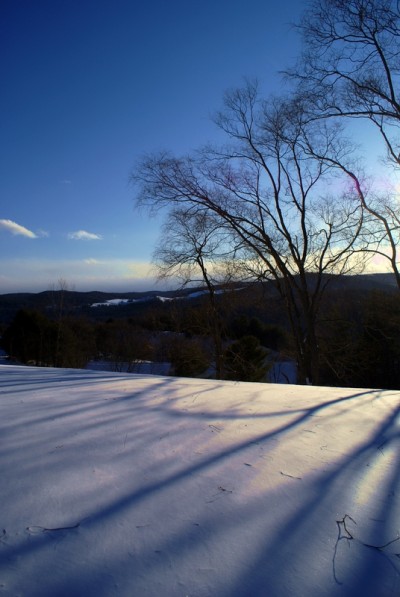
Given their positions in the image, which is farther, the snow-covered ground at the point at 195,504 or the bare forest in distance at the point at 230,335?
the bare forest in distance at the point at 230,335

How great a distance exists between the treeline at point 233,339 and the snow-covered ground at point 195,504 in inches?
418

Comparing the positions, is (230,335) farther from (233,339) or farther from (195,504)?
(195,504)

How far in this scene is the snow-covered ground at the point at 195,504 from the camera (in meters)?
1.21

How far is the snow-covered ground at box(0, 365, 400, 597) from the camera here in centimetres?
121

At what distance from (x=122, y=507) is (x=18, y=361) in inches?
1339

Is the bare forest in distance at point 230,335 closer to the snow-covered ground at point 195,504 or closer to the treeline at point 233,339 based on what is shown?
the treeline at point 233,339

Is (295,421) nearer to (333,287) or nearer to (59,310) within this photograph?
(333,287)

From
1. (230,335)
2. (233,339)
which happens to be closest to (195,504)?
(230,335)

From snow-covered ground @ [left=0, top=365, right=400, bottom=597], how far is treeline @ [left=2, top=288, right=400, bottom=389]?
10608 mm

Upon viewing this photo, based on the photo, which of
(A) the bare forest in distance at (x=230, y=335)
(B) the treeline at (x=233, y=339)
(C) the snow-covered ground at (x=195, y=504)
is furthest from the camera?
(B) the treeline at (x=233, y=339)

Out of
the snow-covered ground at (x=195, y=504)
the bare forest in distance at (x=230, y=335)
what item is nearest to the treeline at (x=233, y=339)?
the bare forest in distance at (x=230, y=335)

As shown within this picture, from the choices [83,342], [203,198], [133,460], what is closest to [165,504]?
[133,460]

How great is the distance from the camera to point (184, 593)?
1.15 m

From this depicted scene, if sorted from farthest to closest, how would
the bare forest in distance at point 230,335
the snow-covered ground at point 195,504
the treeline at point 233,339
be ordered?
1. the treeline at point 233,339
2. the bare forest in distance at point 230,335
3. the snow-covered ground at point 195,504
